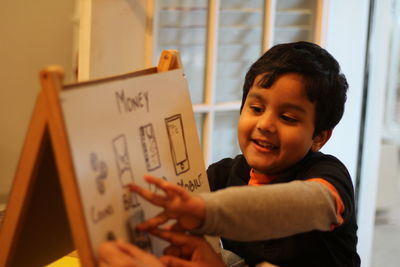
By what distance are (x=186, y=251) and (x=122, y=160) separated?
176 mm

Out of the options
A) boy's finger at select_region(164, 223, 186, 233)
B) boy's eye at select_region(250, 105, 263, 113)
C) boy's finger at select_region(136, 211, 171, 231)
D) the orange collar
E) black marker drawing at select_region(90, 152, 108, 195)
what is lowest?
the orange collar

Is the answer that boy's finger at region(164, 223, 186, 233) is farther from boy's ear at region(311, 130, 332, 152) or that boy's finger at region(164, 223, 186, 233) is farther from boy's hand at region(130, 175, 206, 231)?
boy's ear at region(311, 130, 332, 152)

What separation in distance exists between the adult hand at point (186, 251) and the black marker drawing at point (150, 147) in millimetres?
121

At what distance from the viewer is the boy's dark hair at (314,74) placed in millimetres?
1115

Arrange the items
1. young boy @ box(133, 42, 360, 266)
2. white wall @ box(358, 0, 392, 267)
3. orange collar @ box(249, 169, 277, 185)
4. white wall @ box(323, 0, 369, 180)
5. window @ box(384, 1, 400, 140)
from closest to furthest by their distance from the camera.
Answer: young boy @ box(133, 42, 360, 266) < orange collar @ box(249, 169, 277, 185) < white wall @ box(323, 0, 369, 180) < white wall @ box(358, 0, 392, 267) < window @ box(384, 1, 400, 140)

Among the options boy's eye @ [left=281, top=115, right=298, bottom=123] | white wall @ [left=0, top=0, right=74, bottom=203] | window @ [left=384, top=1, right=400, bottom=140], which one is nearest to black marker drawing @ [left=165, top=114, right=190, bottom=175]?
boy's eye @ [left=281, top=115, right=298, bottom=123]

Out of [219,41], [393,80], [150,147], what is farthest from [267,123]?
[393,80]

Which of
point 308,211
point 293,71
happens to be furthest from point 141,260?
point 293,71

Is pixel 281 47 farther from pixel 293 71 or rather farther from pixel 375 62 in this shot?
pixel 375 62

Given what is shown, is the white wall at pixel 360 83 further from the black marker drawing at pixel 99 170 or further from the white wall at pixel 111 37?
the black marker drawing at pixel 99 170

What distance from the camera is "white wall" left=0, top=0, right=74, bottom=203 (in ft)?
5.91

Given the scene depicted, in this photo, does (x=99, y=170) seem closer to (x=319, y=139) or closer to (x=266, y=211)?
(x=266, y=211)

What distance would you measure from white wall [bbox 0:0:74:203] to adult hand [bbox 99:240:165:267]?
1.14 metres

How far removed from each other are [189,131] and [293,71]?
233mm
